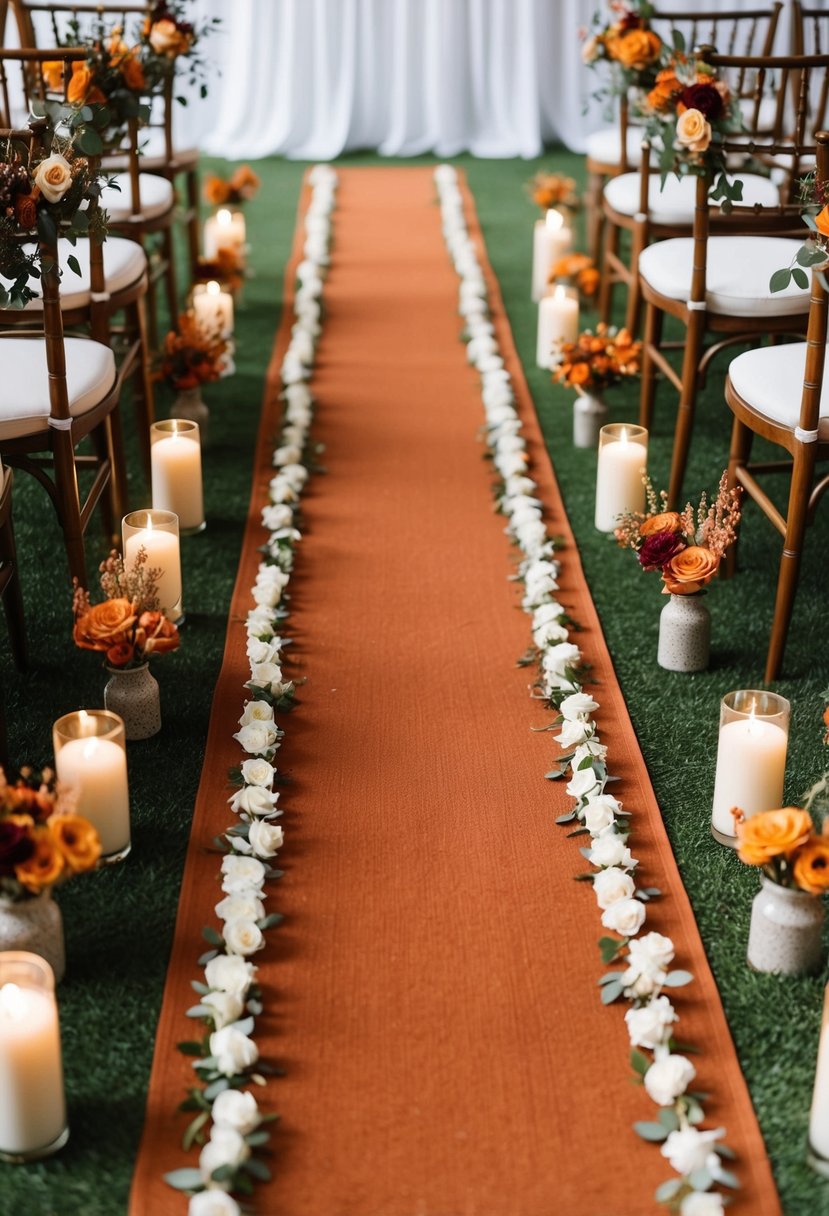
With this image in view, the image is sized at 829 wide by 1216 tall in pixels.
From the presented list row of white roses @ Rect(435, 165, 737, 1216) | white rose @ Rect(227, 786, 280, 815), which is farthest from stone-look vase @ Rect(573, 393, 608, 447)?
white rose @ Rect(227, 786, 280, 815)

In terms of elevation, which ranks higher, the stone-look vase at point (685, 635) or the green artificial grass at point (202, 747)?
the stone-look vase at point (685, 635)

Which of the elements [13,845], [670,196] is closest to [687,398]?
[670,196]

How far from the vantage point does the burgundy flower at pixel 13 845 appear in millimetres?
1653

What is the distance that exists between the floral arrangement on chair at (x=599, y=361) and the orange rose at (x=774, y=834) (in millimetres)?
2020

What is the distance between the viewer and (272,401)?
13.3ft

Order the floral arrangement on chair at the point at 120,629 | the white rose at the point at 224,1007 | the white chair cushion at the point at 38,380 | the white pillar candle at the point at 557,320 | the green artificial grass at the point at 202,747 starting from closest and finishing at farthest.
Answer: the green artificial grass at the point at 202,747 < the white rose at the point at 224,1007 < the floral arrangement on chair at the point at 120,629 < the white chair cushion at the point at 38,380 < the white pillar candle at the point at 557,320

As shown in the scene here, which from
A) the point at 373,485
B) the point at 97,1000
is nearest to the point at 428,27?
the point at 373,485

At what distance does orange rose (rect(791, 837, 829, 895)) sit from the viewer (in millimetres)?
1726

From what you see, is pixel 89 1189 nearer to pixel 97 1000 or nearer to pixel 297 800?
pixel 97 1000

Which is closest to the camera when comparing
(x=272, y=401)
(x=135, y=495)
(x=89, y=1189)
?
(x=89, y=1189)

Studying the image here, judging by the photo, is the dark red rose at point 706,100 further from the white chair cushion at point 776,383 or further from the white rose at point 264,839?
the white rose at point 264,839

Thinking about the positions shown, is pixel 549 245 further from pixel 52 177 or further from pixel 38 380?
pixel 52 177

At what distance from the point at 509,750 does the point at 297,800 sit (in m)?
0.38

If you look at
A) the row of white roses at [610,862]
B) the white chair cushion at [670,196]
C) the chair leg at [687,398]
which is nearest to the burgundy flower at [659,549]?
the row of white roses at [610,862]
